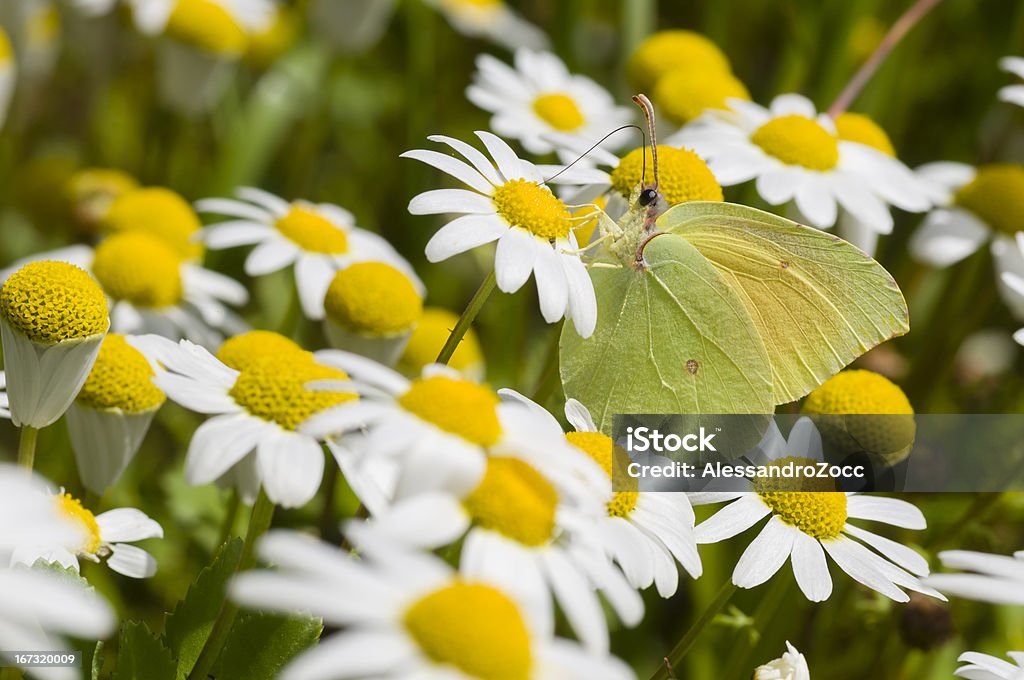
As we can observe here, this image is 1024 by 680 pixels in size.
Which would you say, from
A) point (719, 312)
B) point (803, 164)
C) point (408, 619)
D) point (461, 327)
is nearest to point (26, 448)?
point (461, 327)

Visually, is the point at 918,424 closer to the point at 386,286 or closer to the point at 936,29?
the point at 386,286

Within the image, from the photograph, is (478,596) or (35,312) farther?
(35,312)

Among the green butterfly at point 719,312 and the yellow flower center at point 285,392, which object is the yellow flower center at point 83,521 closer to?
the yellow flower center at point 285,392

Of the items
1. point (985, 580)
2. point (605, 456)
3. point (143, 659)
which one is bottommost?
point (143, 659)

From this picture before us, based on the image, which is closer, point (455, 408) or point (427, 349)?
point (455, 408)

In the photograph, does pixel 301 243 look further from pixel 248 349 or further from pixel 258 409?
pixel 258 409

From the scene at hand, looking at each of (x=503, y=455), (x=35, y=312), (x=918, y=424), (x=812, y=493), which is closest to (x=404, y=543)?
(x=503, y=455)
